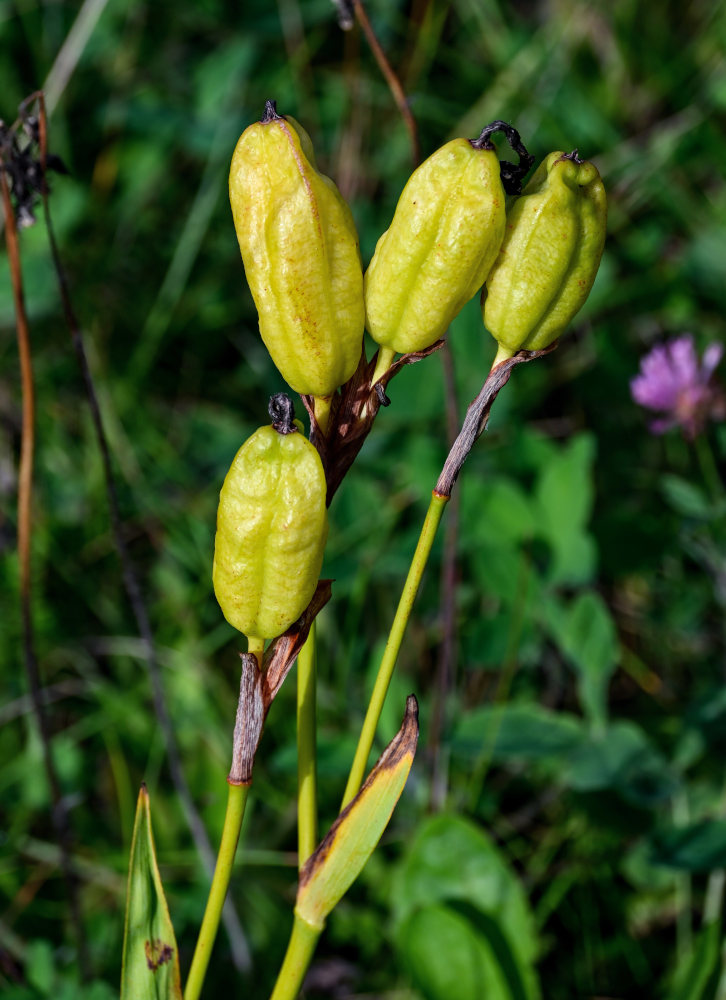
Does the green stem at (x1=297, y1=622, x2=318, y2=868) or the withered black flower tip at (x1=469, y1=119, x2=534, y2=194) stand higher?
the withered black flower tip at (x1=469, y1=119, x2=534, y2=194)

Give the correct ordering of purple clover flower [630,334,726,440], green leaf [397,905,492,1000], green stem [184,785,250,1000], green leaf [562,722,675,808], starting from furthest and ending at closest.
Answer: purple clover flower [630,334,726,440] → green leaf [562,722,675,808] → green leaf [397,905,492,1000] → green stem [184,785,250,1000]

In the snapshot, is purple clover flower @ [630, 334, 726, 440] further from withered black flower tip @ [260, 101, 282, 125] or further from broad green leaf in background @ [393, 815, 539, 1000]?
withered black flower tip @ [260, 101, 282, 125]

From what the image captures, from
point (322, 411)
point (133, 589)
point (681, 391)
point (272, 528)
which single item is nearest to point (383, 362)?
point (322, 411)

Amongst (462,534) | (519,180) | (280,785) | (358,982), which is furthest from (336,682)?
(519,180)

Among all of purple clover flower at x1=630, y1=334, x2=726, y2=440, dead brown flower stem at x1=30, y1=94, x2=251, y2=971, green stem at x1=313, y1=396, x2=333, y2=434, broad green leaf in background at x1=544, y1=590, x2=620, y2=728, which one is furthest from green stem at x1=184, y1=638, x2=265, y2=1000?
purple clover flower at x1=630, y1=334, x2=726, y2=440

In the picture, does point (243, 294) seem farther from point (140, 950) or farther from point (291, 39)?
point (140, 950)

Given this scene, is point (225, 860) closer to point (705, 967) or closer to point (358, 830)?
point (358, 830)
